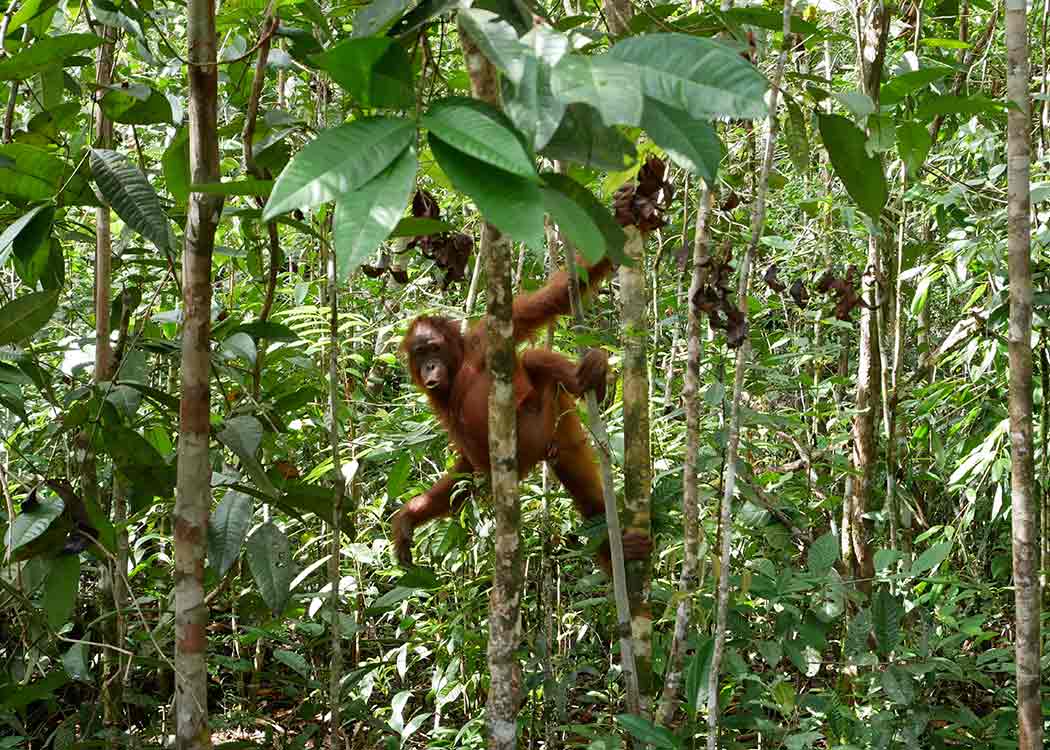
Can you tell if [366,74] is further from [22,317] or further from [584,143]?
[22,317]

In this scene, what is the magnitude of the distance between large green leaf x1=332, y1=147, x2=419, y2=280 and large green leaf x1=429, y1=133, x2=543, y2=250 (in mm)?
43

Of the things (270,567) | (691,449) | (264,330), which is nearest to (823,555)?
(691,449)

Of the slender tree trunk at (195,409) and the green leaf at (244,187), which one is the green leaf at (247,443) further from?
the green leaf at (244,187)

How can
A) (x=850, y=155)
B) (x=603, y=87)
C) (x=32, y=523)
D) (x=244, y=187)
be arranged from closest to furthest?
1. (x=603, y=87)
2. (x=244, y=187)
3. (x=850, y=155)
4. (x=32, y=523)

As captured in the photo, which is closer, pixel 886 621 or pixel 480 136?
pixel 480 136

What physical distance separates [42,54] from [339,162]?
1170 millimetres

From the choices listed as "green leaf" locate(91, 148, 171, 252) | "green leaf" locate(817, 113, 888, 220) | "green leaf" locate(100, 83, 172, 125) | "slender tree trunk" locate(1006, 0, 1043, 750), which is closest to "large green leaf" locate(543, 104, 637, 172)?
"green leaf" locate(817, 113, 888, 220)

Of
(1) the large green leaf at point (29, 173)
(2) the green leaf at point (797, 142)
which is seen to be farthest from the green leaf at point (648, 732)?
(1) the large green leaf at point (29, 173)

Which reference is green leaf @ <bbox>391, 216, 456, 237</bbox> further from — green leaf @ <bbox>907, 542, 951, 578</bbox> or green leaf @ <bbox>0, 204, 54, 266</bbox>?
green leaf @ <bbox>907, 542, 951, 578</bbox>

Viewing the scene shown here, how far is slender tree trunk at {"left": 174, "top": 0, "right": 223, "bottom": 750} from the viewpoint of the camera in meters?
1.84

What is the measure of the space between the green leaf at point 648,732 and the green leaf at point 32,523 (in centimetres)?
119

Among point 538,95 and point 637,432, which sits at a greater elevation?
point 538,95

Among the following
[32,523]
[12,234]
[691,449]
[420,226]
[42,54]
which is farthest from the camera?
[691,449]

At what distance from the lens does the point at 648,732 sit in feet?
6.85
